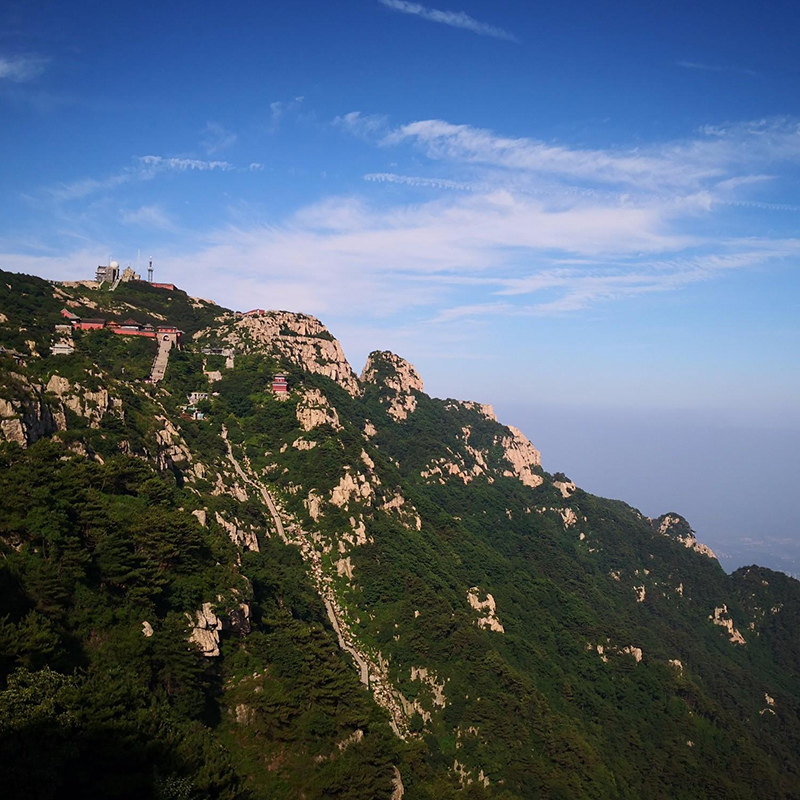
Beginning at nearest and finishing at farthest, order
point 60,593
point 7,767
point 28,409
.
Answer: point 7,767
point 60,593
point 28,409

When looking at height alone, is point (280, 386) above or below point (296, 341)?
below

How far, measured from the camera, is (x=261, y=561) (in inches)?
2023

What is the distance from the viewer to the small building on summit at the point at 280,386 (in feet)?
291

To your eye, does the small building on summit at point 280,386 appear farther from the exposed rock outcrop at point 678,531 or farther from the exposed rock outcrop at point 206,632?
the exposed rock outcrop at point 678,531

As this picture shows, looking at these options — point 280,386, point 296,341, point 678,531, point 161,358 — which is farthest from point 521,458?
point 161,358

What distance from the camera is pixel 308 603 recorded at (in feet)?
174

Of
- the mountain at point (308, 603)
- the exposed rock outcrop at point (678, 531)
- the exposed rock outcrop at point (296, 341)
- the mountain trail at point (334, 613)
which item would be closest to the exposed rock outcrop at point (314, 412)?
the mountain at point (308, 603)

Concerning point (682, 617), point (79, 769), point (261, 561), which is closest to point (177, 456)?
point (261, 561)

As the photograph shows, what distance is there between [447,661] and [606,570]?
7443cm

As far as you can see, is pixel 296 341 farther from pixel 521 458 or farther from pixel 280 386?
pixel 521 458

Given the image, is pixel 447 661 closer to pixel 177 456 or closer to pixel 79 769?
pixel 177 456

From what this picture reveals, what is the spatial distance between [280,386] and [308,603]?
42963mm

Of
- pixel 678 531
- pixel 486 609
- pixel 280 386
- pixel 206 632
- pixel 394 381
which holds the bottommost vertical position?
pixel 486 609

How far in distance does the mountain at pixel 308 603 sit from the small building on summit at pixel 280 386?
492mm
